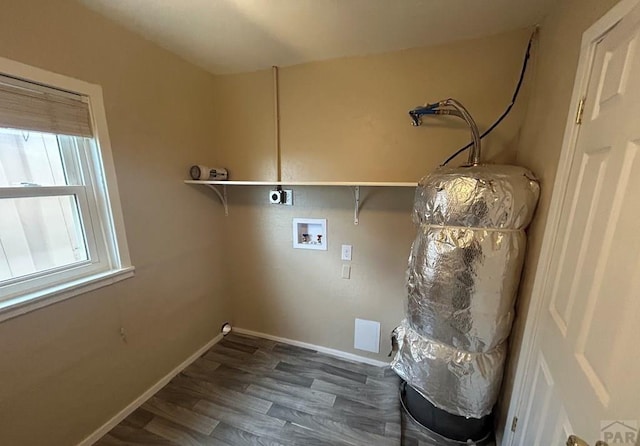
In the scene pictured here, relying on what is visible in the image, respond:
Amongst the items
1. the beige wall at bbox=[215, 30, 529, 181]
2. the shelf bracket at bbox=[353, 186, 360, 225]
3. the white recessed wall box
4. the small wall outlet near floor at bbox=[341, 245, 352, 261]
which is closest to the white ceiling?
the beige wall at bbox=[215, 30, 529, 181]

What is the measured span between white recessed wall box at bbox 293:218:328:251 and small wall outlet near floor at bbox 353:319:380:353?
27.3 inches

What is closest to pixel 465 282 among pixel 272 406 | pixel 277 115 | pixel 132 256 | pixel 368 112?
pixel 368 112

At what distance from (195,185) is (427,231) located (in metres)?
1.77

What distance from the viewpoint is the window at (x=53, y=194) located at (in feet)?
3.85

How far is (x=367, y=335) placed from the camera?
2.11m

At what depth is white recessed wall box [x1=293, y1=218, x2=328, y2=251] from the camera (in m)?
2.10

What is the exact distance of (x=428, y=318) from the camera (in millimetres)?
1339

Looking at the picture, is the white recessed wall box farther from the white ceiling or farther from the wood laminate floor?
the white ceiling

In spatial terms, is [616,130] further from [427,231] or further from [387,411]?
[387,411]

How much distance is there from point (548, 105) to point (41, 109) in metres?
2.37

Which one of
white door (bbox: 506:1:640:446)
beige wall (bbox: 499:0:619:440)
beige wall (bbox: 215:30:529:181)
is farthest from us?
beige wall (bbox: 215:30:529:181)

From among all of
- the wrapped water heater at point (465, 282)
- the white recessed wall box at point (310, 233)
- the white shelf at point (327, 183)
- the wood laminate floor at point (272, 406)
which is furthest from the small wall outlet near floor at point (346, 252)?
the wood laminate floor at point (272, 406)

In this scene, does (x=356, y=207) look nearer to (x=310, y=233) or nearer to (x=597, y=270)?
(x=310, y=233)

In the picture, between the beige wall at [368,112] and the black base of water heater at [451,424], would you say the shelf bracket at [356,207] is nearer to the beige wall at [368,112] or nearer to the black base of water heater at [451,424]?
the beige wall at [368,112]
